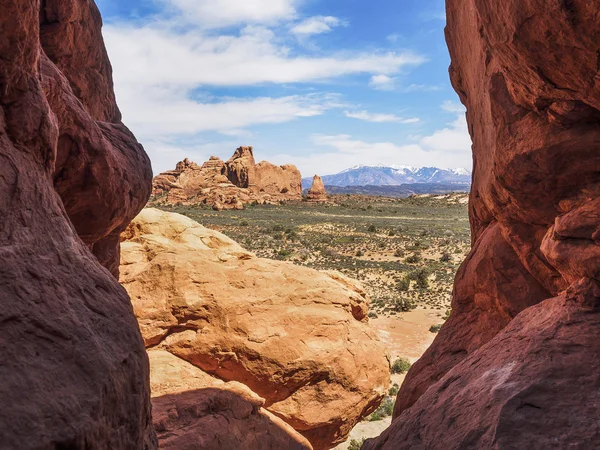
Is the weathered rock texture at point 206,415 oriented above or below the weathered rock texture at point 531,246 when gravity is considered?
A: below

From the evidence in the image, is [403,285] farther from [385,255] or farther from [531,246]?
[531,246]

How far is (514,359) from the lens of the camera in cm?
495

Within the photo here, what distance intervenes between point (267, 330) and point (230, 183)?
217 feet

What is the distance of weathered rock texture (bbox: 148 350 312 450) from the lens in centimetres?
665

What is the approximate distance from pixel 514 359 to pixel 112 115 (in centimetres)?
880

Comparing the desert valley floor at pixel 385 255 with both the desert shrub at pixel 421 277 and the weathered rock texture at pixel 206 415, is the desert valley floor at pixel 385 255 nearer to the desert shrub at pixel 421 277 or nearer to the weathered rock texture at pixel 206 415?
the desert shrub at pixel 421 277

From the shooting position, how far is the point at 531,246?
272 inches

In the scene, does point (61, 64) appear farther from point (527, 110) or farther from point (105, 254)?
point (527, 110)

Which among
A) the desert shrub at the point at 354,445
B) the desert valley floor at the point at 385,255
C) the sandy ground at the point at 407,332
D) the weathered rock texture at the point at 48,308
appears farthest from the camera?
the desert valley floor at the point at 385,255

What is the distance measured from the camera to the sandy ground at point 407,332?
679 inches

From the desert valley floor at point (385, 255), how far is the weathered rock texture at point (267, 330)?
3.01m

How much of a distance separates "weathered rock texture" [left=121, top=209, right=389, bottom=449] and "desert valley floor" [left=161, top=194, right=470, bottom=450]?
9.89 feet

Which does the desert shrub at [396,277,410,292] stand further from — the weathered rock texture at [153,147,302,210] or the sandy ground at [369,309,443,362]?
the weathered rock texture at [153,147,302,210]

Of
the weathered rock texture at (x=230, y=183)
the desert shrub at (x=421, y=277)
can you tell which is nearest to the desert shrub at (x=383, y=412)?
the desert shrub at (x=421, y=277)
